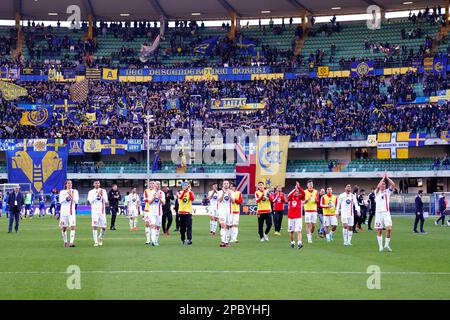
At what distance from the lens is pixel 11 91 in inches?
3189

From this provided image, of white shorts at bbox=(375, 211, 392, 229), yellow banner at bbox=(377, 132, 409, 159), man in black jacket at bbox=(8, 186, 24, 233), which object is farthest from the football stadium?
white shorts at bbox=(375, 211, 392, 229)

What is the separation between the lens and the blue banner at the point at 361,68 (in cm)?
8200

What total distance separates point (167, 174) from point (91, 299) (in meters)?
63.0

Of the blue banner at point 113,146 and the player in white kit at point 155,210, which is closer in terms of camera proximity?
the player in white kit at point 155,210

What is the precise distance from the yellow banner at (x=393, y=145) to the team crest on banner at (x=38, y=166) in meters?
27.6

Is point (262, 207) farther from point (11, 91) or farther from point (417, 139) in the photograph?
point (11, 91)

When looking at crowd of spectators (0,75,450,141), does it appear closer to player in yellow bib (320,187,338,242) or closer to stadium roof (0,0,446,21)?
stadium roof (0,0,446,21)

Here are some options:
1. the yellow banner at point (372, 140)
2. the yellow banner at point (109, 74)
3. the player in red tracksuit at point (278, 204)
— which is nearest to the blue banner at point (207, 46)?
the yellow banner at point (109, 74)

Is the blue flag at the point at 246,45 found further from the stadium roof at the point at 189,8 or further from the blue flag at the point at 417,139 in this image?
the blue flag at the point at 417,139
